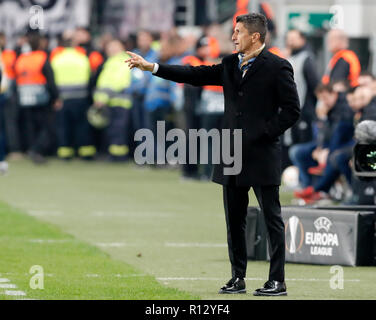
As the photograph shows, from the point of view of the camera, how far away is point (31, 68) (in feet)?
83.5

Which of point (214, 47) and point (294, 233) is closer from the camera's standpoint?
point (294, 233)

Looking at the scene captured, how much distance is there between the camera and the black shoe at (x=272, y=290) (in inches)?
366

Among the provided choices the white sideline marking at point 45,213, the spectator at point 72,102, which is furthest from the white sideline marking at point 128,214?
the spectator at point 72,102

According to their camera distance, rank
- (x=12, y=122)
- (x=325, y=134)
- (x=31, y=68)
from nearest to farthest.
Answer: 1. (x=325, y=134)
2. (x=31, y=68)
3. (x=12, y=122)

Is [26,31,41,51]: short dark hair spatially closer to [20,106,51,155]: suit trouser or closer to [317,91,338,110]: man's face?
[20,106,51,155]: suit trouser

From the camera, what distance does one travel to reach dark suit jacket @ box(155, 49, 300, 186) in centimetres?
933

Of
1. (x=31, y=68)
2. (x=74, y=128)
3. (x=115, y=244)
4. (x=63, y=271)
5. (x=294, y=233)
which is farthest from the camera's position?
(x=74, y=128)

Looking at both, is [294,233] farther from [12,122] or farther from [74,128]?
[12,122]

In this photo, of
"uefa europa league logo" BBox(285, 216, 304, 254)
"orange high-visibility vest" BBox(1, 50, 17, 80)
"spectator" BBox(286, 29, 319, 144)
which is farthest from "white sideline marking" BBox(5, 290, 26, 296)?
"orange high-visibility vest" BBox(1, 50, 17, 80)

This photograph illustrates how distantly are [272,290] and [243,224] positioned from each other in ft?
1.91

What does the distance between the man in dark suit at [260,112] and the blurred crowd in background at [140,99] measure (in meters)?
7.54

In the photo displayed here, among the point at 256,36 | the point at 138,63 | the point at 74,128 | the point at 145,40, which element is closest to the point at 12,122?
the point at 74,128

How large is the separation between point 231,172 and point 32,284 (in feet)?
5.56

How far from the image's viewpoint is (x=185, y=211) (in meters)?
16.6
